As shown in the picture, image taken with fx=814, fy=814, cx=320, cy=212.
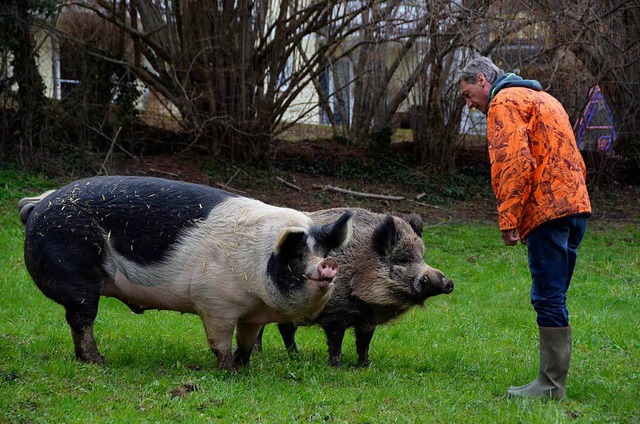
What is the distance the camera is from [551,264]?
20.6 feet

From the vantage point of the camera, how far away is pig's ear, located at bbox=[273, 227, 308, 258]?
647 centimetres

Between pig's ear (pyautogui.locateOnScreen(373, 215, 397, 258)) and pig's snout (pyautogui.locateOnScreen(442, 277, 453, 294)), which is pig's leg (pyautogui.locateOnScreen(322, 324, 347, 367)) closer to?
pig's ear (pyautogui.locateOnScreen(373, 215, 397, 258))

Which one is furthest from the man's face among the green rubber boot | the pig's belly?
the pig's belly

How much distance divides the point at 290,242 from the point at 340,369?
5.02 ft

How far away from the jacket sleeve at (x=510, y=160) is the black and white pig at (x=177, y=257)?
127cm

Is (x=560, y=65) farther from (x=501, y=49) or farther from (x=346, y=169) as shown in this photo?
(x=346, y=169)

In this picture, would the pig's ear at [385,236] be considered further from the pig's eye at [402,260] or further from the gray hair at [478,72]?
the gray hair at [478,72]

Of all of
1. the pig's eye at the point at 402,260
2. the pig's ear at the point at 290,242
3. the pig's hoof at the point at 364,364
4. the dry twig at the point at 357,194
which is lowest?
the pig's hoof at the point at 364,364

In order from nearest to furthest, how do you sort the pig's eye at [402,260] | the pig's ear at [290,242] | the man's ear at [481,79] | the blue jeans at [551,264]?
the blue jeans at [551,264], the pig's ear at [290,242], the man's ear at [481,79], the pig's eye at [402,260]

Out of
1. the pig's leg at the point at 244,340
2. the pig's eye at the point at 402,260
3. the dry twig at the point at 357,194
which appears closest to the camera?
the pig's leg at the point at 244,340

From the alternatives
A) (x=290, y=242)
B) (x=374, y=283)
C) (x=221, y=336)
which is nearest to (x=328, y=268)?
(x=290, y=242)

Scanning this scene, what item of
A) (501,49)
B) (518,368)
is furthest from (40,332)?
(501,49)

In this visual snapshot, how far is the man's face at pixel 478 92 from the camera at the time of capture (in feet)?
21.9

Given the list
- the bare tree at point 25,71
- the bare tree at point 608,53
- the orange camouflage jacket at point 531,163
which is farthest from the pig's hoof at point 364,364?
the bare tree at point 25,71
